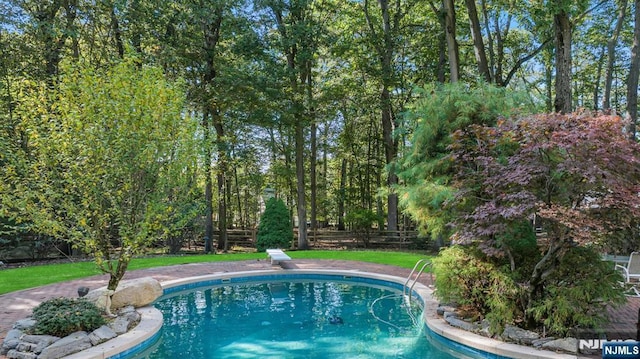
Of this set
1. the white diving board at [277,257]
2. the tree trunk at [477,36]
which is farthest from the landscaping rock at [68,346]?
the tree trunk at [477,36]

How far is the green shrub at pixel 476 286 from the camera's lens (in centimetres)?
514

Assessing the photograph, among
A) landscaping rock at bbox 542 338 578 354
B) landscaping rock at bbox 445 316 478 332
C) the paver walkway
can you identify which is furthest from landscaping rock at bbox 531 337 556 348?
the paver walkway

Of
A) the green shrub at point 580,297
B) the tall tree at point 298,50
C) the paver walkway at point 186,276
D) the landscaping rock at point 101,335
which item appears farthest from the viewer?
the tall tree at point 298,50

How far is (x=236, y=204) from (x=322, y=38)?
1427cm

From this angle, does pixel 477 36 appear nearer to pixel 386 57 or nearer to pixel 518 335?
pixel 386 57

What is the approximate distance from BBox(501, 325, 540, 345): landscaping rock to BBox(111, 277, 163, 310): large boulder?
5499mm

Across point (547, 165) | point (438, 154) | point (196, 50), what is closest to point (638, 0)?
point (438, 154)

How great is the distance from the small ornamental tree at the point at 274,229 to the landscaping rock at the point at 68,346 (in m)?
11.0

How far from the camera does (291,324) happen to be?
266 inches

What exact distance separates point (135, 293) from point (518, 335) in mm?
5780

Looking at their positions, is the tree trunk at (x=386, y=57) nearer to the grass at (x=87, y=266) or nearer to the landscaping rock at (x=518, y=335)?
the grass at (x=87, y=266)

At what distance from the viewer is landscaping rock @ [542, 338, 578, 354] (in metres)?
4.52

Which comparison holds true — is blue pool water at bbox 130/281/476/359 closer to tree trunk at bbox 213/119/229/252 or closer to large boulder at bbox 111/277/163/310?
large boulder at bbox 111/277/163/310

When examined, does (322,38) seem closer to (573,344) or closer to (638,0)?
(638,0)
